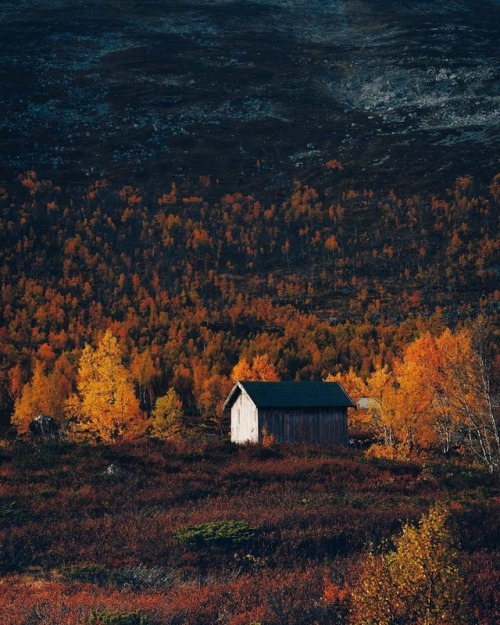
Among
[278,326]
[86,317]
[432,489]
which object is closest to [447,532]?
[432,489]

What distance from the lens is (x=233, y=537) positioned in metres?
22.5

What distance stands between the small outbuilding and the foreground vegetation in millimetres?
9192

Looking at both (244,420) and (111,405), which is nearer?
(111,405)

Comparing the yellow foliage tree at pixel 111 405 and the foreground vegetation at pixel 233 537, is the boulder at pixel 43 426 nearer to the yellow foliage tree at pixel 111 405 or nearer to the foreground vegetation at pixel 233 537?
the yellow foliage tree at pixel 111 405

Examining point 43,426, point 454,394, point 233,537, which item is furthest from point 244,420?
point 233,537

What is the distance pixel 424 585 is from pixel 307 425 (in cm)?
3696

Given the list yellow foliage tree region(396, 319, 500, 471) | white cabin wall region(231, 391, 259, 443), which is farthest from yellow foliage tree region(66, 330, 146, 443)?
yellow foliage tree region(396, 319, 500, 471)

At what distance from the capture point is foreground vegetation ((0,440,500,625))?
50.8 ft

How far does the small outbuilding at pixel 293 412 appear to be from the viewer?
49281mm

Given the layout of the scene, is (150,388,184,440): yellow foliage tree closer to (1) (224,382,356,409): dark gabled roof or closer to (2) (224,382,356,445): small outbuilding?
(2) (224,382,356,445): small outbuilding

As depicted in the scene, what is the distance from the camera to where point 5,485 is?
31109 mm

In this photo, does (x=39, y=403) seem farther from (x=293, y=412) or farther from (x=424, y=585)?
(x=424, y=585)

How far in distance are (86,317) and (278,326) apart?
46.9m

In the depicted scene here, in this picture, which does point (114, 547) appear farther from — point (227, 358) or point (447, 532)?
point (227, 358)
